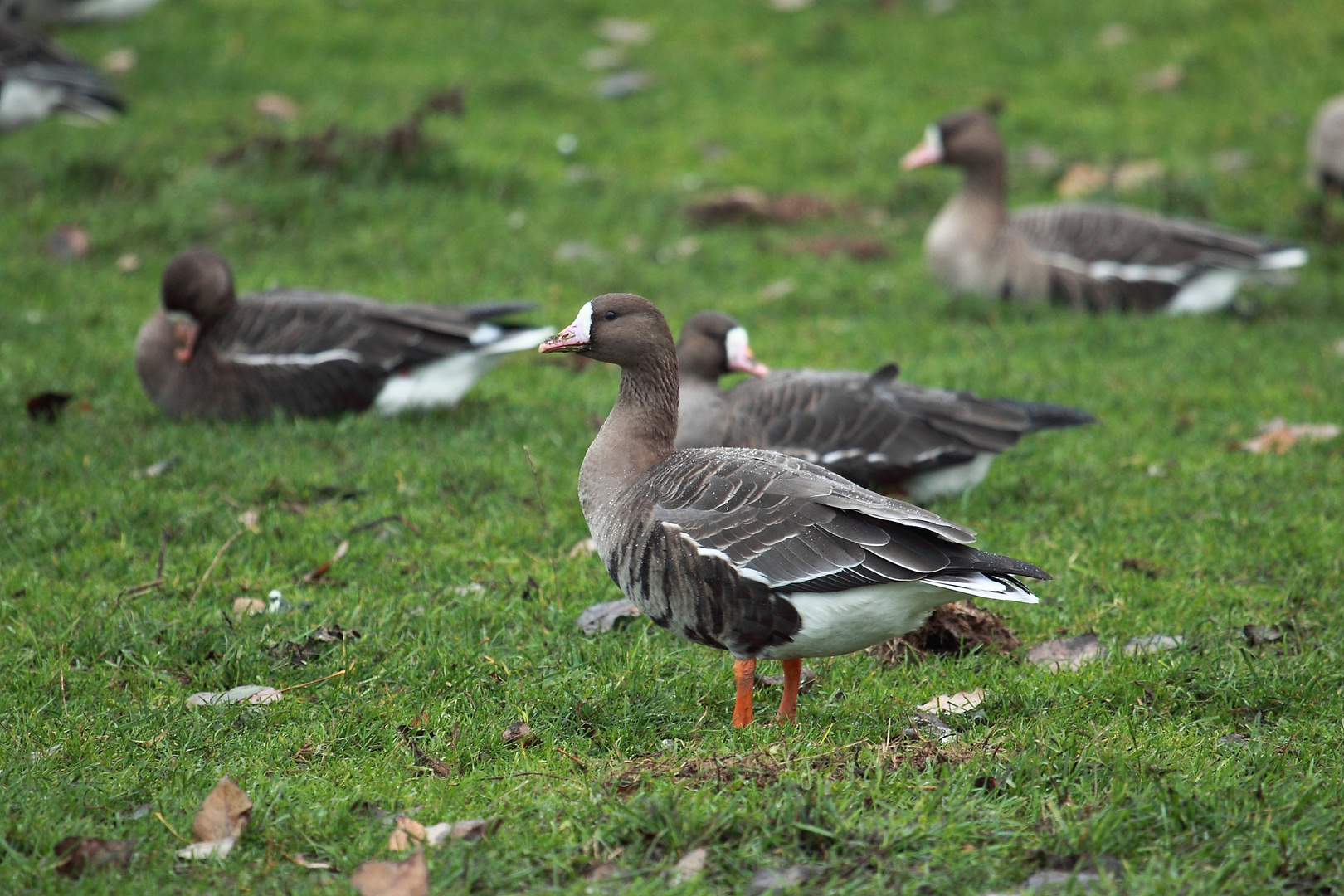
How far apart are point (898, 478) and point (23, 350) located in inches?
207

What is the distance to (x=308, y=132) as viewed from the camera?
11.1 metres

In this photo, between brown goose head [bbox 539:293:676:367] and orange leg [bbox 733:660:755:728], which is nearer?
orange leg [bbox 733:660:755:728]

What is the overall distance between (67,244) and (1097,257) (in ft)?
24.4

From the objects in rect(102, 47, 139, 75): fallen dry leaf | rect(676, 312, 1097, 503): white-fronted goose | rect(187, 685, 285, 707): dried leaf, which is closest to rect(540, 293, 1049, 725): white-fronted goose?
rect(187, 685, 285, 707): dried leaf

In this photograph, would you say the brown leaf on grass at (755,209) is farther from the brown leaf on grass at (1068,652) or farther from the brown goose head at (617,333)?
the brown leaf on grass at (1068,652)

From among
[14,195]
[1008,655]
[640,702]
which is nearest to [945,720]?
[1008,655]

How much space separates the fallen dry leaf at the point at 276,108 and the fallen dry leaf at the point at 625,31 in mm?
3828

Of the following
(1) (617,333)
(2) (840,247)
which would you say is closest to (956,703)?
(1) (617,333)

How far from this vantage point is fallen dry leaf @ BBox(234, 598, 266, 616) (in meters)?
5.15

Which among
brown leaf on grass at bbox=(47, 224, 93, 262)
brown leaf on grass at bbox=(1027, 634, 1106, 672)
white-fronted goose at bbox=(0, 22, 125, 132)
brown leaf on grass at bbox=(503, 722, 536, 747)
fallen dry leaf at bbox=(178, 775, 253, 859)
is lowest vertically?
brown leaf on grass at bbox=(1027, 634, 1106, 672)

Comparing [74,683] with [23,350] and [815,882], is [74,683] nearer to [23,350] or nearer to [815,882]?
[815,882]

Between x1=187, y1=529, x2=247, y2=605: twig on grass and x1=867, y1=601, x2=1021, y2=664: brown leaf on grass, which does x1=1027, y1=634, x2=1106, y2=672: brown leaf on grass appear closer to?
x1=867, y1=601, x2=1021, y2=664: brown leaf on grass

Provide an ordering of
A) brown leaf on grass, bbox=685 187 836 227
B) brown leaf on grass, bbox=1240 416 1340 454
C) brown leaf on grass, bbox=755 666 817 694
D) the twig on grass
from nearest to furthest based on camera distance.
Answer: brown leaf on grass, bbox=755 666 817 694 → the twig on grass → brown leaf on grass, bbox=1240 416 1340 454 → brown leaf on grass, bbox=685 187 836 227

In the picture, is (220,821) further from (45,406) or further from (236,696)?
(45,406)
